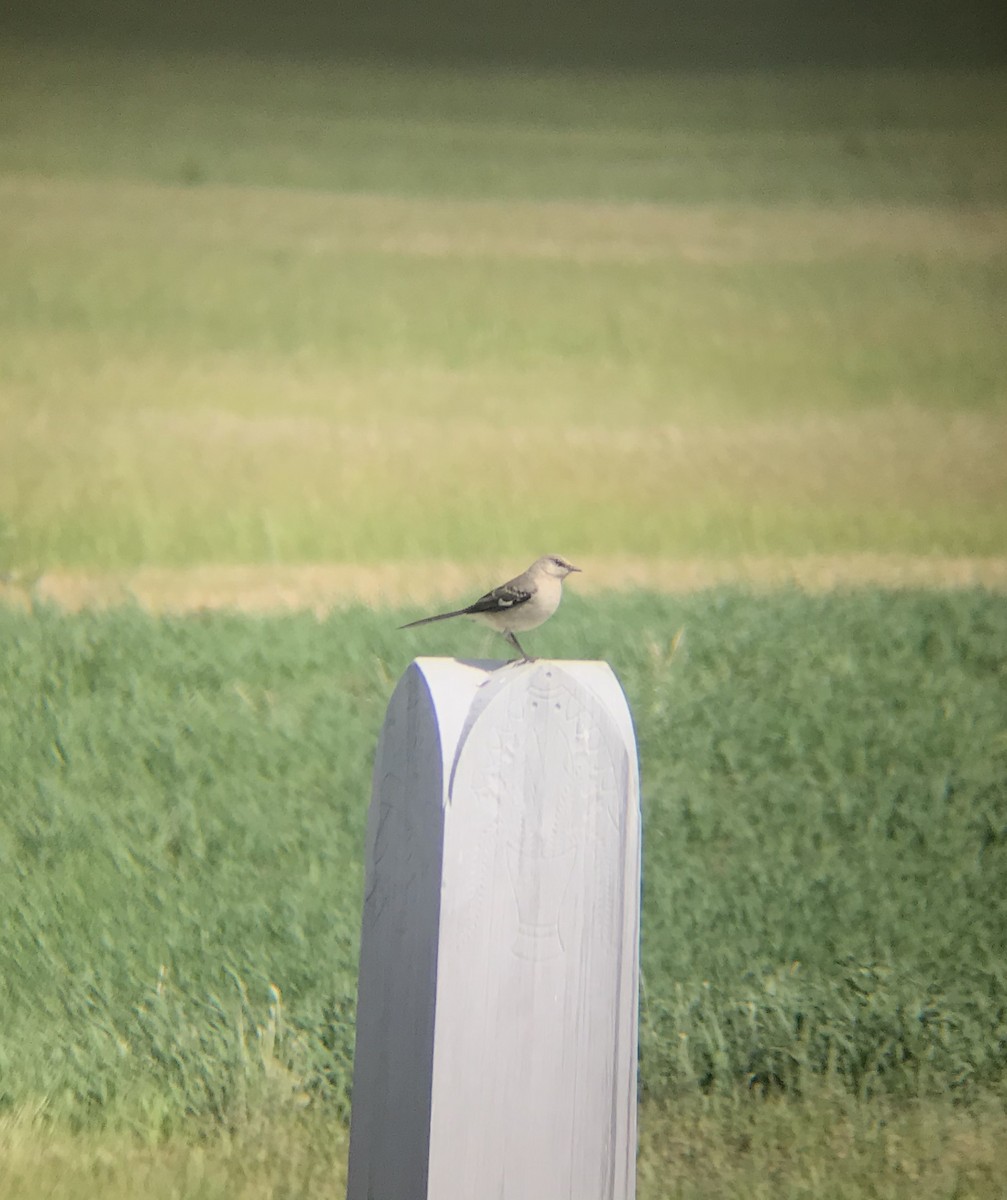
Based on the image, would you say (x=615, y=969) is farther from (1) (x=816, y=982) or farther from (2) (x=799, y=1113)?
(1) (x=816, y=982)

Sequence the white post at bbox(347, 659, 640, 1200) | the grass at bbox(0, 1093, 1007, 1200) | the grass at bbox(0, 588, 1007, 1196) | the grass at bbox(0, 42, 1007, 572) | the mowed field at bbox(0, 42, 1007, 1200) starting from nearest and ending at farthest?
the white post at bbox(347, 659, 640, 1200)
the grass at bbox(0, 1093, 1007, 1200)
the grass at bbox(0, 588, 1007, 1196)
the mowed field at bbox(0, 42, 1007, 1200)
the grass at bbox(0, 42, 1007, 572)

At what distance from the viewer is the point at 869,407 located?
444 cm

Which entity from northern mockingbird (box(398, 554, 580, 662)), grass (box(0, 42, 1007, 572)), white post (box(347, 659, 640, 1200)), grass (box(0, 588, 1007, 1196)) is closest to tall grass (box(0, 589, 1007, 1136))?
grass (box(0, 588, 1007, 1196))

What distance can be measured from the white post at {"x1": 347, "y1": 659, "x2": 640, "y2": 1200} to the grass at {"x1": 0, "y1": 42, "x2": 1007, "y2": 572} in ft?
9.83

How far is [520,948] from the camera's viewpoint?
112 centimetres

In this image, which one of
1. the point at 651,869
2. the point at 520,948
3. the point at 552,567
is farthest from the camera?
the point at 651,869

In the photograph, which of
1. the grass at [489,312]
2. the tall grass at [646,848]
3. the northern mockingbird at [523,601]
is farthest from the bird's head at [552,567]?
the grass at [489,312]

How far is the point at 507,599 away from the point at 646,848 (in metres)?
1.22

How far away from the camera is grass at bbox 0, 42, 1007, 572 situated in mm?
4074

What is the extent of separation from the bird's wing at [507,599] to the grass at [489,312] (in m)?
1.84

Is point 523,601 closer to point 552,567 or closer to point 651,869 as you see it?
point 552,567

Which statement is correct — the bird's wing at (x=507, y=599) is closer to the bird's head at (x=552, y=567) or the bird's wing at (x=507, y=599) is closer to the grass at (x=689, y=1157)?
the bird's head at (x=552, y=567)

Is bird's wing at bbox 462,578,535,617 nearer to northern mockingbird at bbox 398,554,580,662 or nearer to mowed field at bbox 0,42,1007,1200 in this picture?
northern mockingbird at bbox 398,554,580,662

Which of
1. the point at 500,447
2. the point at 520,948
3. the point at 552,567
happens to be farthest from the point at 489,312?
the point at 520,948
